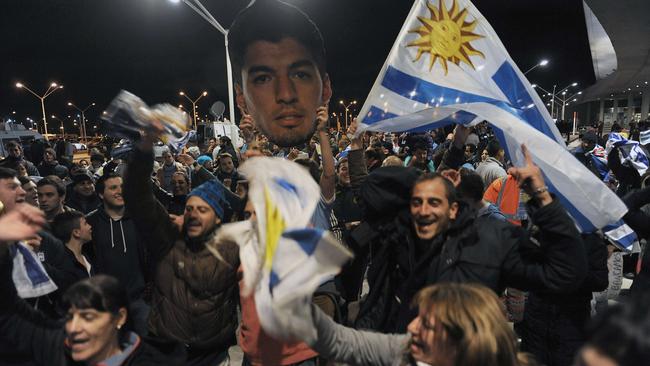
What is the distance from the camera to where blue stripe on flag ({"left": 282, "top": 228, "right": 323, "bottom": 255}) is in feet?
4.66

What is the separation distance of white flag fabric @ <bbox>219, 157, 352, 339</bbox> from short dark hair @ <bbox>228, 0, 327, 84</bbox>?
2594 mm

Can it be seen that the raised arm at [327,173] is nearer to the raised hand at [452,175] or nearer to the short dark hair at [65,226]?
the raised hand at [452,175]

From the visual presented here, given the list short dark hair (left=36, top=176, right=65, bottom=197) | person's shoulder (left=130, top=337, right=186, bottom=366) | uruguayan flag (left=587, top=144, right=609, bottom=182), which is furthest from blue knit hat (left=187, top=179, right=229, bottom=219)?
uruguayan flag (left=587, top=144, right=609, bottom=182)

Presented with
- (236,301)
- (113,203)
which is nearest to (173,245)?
(236,301)

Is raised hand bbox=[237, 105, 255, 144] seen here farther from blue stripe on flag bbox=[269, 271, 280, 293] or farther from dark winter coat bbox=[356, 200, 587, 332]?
blue stripe on flag bbox=[269, 271, 280, 293]

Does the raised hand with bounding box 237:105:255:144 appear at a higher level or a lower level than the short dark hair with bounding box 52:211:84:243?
higher

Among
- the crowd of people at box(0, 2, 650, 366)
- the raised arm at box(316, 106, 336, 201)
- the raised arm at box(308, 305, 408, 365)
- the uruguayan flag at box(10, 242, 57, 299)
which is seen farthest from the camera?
the raised arm at box(316, 106, 336, 201)

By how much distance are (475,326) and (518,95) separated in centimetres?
243

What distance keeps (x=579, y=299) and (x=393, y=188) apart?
1.71 metres

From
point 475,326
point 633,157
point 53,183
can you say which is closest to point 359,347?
point 475,326

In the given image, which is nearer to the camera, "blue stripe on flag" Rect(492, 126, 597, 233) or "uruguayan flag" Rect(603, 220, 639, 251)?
"blue stripe on flag" Rect(492, 126, 597, 233)

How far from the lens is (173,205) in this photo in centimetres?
516

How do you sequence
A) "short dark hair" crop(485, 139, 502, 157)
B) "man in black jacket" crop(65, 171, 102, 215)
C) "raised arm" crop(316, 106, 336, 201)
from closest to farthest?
"raised arm" crop(316, 106, 336, 201) < "man in black jacket" crop(65, 171, 102, 215) < "short dark hair" crop(485, 139, 502, 157)

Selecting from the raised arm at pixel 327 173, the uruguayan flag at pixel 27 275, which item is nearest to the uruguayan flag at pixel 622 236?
the raised arm at pixel 327 173
